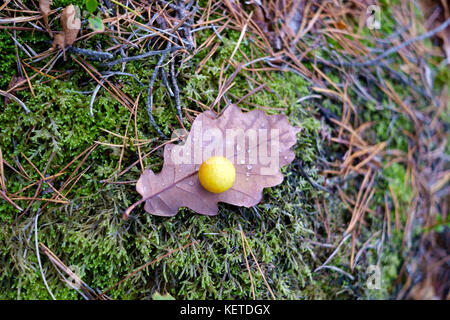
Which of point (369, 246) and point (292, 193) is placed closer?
point (292, 193)

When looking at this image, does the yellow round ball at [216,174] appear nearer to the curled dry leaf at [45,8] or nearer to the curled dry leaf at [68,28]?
the curled dry leaf at [68,28]

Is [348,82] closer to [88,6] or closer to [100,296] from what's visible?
[88,6]

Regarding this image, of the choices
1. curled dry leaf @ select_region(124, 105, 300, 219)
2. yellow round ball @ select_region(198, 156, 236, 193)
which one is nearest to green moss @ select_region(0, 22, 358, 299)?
curled dry leaf @ select_region(124, 105, 300, 219)

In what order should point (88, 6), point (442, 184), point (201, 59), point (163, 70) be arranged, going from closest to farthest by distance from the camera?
point (88, 6), point (163, 70), point (201, 59), point (442, 184)

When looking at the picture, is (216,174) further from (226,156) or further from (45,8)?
(45,8)

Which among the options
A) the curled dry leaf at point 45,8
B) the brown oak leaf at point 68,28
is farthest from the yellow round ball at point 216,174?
the curled dry leaf at point 45,8

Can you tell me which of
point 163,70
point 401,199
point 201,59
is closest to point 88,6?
point 163,70
